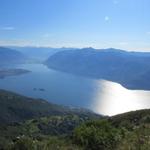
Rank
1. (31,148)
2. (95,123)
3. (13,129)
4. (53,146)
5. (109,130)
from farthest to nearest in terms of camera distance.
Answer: (13,129) → (95,123) → (109,130) → (53,146) → (31,148)

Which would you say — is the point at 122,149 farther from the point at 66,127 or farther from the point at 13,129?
the point at 66,127

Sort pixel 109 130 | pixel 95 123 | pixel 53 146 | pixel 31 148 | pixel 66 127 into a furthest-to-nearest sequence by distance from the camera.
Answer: pixel 66 127
pixel 95 123
pixel 109 130
pixel 53 146
pixel 31 148

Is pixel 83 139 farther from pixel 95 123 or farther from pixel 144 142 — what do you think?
pixel 144 142

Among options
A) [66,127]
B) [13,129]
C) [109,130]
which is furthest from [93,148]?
[66,127]

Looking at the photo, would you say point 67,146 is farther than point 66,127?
No

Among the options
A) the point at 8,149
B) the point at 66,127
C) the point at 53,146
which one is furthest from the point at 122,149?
the point at 66,127

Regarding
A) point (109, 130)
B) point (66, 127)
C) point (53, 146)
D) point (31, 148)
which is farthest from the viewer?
point (66, 127)

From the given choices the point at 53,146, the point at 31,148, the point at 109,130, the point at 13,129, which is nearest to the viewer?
the point at 31,148

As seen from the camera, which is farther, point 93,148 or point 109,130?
point 109,130

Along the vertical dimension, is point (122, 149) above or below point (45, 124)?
above
